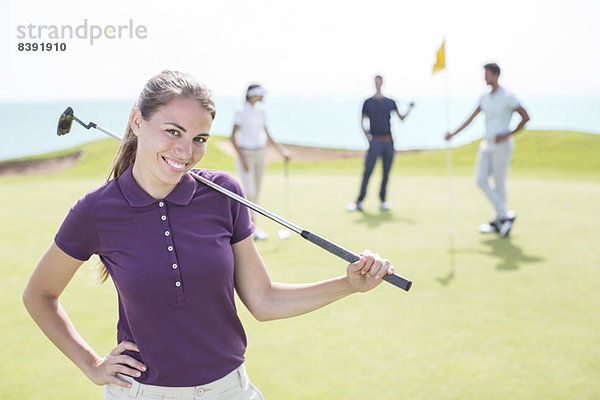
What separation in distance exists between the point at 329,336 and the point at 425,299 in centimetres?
108

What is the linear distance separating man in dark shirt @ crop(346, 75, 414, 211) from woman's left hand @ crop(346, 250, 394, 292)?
24.0 feet

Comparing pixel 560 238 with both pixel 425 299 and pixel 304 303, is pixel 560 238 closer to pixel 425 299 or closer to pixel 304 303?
pixel 425 299

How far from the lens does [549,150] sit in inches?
568

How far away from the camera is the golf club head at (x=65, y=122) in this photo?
219cm

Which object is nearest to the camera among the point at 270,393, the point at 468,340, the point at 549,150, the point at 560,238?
the point at 270,393

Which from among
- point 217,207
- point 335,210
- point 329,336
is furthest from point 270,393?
point 335,210

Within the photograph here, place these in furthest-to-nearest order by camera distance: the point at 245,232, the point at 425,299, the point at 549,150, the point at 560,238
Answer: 1. the point at 549,150
2. the point at 560,238
3. the point at 425,299
4. the point at 245,232

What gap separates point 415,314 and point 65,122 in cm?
292

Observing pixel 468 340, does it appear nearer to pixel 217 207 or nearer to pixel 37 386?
pixel 37 386

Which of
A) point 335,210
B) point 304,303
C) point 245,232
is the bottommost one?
point 335,210

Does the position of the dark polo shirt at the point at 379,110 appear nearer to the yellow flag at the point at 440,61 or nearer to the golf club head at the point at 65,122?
the yellow flag at the point at 440,61

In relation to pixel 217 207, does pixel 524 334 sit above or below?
below

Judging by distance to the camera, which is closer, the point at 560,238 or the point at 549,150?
the point at 560,238

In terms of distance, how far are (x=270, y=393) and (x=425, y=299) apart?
193cm
